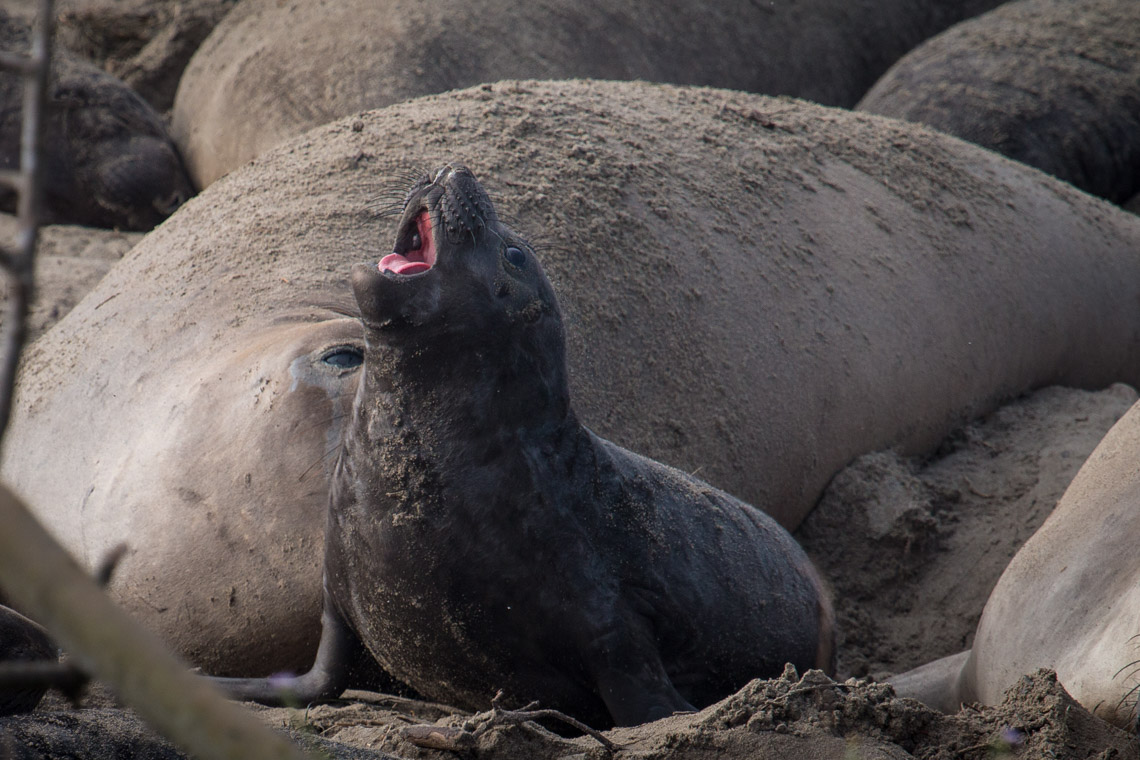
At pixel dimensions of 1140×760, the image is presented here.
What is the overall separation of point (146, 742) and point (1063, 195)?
14.9 ft

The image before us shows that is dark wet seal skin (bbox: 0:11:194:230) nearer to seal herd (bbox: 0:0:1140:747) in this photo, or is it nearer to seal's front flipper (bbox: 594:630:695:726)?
seal herd (bbox: 0:0:1140:747)

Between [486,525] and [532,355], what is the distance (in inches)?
12.8

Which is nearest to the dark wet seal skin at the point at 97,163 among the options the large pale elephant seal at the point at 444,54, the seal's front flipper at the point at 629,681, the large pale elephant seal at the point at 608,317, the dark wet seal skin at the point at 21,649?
the large pale elephant seal at the point at 444,54

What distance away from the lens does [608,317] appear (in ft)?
10.6

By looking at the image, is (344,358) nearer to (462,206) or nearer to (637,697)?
(462,206)

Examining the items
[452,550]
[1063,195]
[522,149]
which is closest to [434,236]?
[452,550]

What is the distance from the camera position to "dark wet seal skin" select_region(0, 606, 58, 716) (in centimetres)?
168

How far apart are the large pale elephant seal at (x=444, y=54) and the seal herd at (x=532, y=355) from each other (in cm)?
2

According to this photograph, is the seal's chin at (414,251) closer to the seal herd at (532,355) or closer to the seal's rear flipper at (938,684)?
the seal herd at (532,355)

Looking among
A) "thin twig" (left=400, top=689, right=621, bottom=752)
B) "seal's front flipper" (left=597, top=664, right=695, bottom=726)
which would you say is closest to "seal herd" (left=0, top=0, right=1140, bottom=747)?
"seal's front flipper" (left=597, top=664, right=695, bottom=726)

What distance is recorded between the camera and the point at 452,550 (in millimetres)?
2127

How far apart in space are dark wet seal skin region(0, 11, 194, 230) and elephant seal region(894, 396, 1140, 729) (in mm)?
4020

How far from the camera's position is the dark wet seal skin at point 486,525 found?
213 cm

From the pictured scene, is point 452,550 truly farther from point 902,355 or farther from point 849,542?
point 902,355
